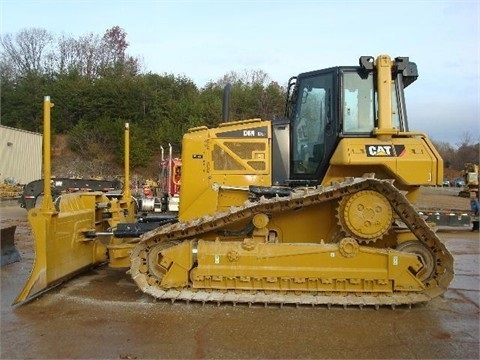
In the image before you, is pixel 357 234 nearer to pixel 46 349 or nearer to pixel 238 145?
pixel 238 145

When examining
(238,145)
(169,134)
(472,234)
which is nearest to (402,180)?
(238,145)

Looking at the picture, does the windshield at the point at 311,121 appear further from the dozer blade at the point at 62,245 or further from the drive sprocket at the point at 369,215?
the dozer blade at the point at 62,245

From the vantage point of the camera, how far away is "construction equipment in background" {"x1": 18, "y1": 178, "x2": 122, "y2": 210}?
1747 centimetres

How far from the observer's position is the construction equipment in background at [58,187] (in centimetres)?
1747

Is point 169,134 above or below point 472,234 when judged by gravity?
above

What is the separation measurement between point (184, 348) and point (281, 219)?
2.35 m

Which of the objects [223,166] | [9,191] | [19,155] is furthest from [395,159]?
[19,155]

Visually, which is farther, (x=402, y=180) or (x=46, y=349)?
(x=402, y=180)

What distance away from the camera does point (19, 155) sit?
3262 centimetres

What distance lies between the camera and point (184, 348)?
172 inches

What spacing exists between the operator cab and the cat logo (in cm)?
25

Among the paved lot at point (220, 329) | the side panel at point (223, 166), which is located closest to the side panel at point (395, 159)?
the side panel at point (223, 166)

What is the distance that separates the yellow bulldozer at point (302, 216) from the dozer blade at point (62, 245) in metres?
0.02

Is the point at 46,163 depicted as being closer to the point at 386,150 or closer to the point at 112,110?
the point at 386,150
